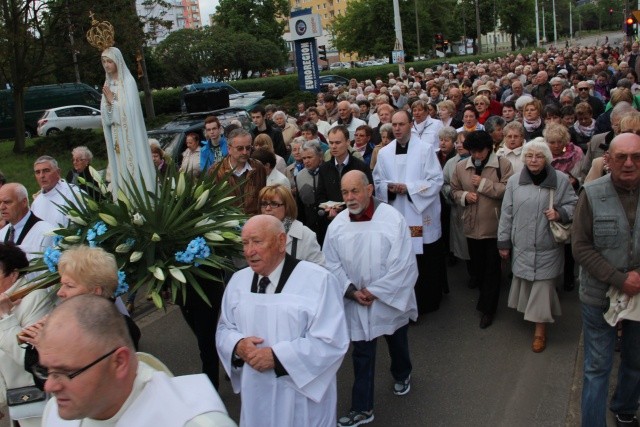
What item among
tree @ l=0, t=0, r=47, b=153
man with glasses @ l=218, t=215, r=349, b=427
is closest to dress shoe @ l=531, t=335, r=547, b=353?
man with glasses @ l=218, t=215, r=349, b=427

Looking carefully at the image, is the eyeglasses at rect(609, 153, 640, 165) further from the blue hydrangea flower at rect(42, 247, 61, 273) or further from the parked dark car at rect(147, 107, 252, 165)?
the parked dark car at rect(147, 107, 252, 165)

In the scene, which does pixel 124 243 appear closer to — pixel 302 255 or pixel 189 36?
pixel 302 255

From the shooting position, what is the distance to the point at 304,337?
365 cm

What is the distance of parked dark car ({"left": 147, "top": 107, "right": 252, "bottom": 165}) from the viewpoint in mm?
11078

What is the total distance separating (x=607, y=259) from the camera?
405 centimetres

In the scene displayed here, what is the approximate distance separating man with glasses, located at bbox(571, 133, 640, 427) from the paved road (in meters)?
0.63

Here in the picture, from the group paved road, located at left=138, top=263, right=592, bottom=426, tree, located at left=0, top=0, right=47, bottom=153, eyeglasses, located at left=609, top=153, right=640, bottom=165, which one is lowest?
paved road, located at left=138, top=263, right=592, bottom=426

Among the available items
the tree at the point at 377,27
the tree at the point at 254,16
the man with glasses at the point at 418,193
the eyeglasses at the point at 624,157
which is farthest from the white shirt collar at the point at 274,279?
the tree at the point at 254,16

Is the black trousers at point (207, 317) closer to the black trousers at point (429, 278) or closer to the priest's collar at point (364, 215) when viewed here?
the priest's collar at point (364, 215)

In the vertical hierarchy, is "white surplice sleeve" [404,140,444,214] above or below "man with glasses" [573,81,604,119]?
below

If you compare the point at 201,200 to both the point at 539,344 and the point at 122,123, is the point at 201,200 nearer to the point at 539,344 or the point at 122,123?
the point at 122,123

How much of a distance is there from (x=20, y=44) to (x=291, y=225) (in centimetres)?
1731

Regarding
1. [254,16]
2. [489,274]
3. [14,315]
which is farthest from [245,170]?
[254,16]

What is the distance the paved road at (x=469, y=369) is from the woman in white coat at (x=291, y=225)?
133cm
